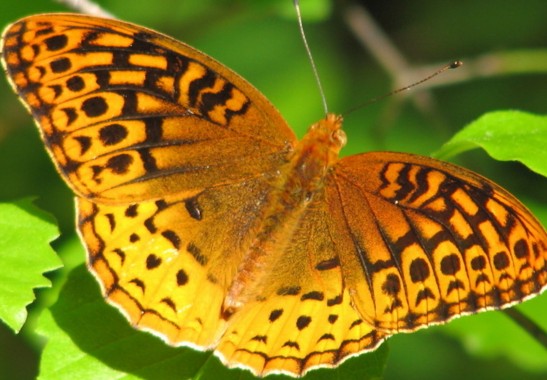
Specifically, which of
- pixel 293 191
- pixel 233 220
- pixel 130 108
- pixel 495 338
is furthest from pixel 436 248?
pixel 495 338

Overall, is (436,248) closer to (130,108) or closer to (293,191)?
(293,191)

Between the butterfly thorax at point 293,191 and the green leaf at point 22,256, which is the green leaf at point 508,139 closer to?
the butterfly thorax at point 293,191

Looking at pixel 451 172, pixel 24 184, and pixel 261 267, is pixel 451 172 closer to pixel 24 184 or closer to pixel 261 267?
pixel 261 267

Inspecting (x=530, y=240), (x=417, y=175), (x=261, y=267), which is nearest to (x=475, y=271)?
(x=530, y=240)

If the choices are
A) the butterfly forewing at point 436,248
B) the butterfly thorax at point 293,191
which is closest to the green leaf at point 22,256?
the butterfly thorax at point 293,191

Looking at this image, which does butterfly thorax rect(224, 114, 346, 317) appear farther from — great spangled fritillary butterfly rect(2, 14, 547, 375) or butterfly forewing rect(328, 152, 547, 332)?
butterfly forewing rect(328, 152, 547, 332)

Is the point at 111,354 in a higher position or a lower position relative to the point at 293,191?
lower

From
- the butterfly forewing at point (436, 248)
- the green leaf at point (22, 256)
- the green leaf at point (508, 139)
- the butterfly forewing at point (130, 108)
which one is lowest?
the green leaf at point (22, 256)
